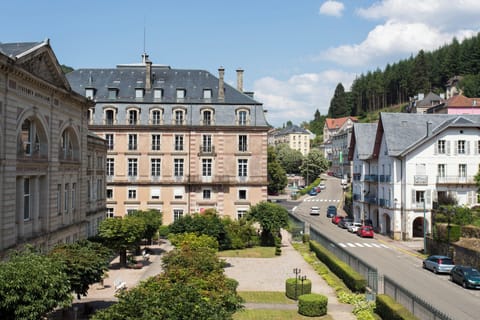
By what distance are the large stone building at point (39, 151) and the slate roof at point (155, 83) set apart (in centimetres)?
1962

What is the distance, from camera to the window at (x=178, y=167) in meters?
51.8

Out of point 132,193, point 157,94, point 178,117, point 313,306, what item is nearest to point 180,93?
point 157,94

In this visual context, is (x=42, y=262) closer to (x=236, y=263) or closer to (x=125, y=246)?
(x=125, y=246)

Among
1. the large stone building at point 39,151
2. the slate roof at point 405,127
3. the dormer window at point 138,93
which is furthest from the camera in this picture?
the dormer window at point 138,93

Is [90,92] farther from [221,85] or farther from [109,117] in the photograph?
[221,85]

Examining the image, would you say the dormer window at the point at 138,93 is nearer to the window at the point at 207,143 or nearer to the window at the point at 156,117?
the window at the point at 156,117

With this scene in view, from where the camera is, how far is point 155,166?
5200cm

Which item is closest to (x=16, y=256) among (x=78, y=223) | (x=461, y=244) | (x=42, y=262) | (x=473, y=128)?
(x=42, y=262)

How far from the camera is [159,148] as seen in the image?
5206cm

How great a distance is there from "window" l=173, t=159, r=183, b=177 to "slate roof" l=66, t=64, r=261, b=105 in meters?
6.35

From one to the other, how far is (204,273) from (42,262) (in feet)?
19.0

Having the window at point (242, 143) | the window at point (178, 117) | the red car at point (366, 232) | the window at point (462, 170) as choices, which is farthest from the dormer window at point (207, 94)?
the window at point (462, 170)

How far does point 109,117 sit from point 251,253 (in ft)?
72.8

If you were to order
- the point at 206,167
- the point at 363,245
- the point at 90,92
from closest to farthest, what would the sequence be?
the point at 363,245
the point at 206,167
the point at 90,92
